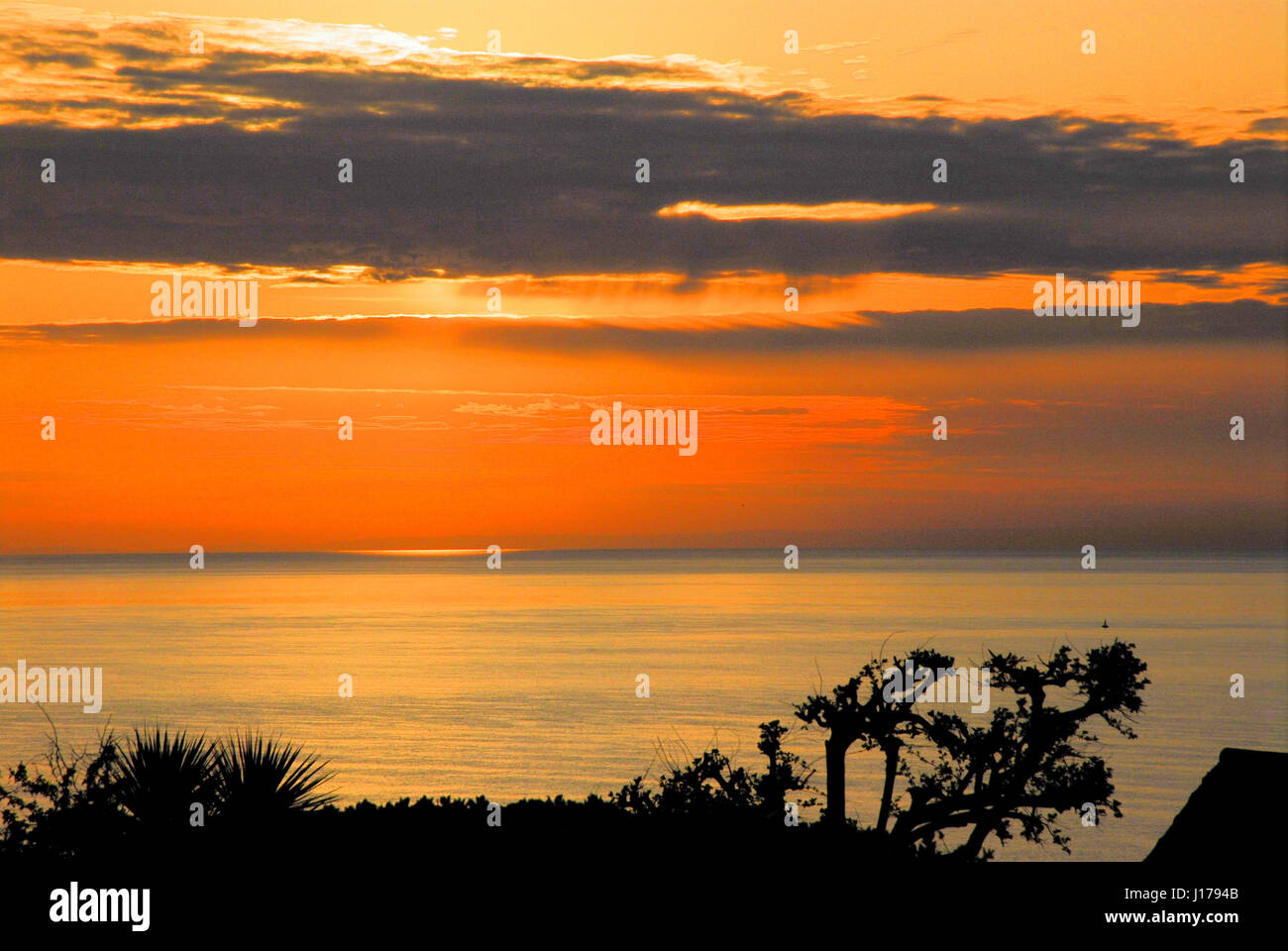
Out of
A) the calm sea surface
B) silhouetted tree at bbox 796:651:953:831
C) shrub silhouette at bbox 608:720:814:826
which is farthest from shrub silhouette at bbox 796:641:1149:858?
the calm sea surface

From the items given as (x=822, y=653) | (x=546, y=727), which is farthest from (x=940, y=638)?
(x=546, y=727)

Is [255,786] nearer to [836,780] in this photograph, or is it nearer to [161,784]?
[161,784]

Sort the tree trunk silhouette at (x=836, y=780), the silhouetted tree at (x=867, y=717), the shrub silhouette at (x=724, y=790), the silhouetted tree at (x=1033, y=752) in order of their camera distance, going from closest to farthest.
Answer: the shrub silhouette at (x=724, y=790) → the tree trunk silhouette at (x=836, y=780) → the silhouetted tree at (x=867, y=717) → the silhouetted tree at (x=1033, y=752)

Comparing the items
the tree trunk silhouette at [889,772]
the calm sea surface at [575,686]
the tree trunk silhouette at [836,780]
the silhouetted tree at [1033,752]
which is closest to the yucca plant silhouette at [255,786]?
the tree trunk silhouette at [836,780]

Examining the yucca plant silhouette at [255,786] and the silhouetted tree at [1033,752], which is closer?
the yucca plant silhouette at [255,786]

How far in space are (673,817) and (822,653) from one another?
114480mm

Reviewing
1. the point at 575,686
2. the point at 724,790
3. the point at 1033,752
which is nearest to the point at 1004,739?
the point at 1033,752

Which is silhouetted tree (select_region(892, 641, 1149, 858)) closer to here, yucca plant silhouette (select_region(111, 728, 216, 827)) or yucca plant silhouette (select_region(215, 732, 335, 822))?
yucca plant silhouette (select_region(215, 732, 335, 822))

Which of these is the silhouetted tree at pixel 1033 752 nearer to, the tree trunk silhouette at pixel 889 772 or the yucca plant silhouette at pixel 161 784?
the tree trunk silhouette at pixel 889 772

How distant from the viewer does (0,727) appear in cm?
8200

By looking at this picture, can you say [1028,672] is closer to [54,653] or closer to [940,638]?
[940,638]

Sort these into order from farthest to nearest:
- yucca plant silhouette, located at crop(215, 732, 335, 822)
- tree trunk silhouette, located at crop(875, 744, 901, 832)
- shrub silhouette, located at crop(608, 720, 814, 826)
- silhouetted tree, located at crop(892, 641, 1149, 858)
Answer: silhouetted tree, located at crop(892, 641, 1149, 858)
tree trunk silhouette, located at crop(875, 744, 901, 832)
shrub silhouette, located at crop(608, 720, 814, 826)
yucca plant silhouette, located at crop(215, 732, 335, 822)
